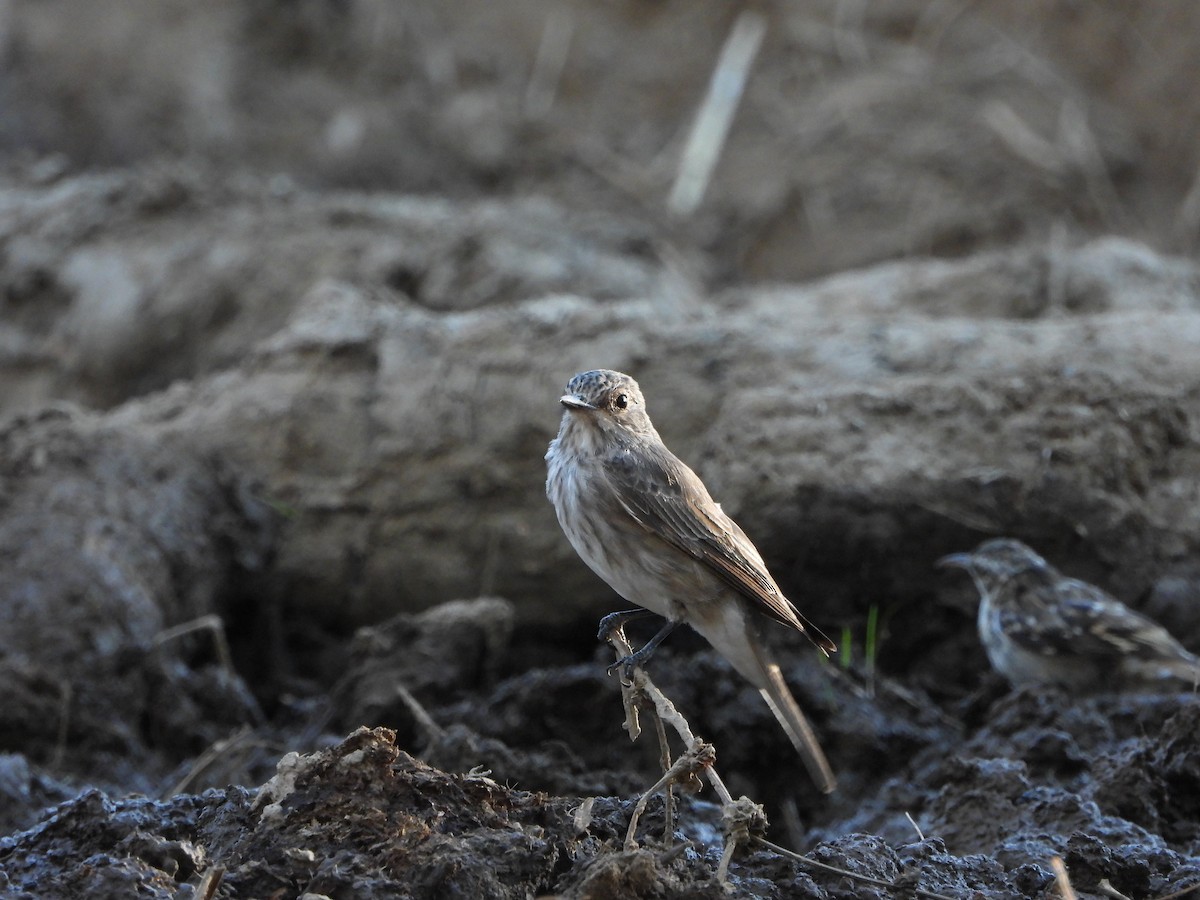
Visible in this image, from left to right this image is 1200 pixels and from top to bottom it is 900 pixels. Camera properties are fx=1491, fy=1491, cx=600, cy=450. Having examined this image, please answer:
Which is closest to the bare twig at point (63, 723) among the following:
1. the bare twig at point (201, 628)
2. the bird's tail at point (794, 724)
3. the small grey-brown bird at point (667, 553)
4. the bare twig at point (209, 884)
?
the bare twig at point (201, 628)

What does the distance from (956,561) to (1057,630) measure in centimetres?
56

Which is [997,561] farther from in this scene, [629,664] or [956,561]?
[629,664]

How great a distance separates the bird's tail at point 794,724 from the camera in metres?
4.76

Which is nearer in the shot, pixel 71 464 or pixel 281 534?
pixel 71 464

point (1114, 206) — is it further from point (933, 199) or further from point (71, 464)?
point (71, 464)

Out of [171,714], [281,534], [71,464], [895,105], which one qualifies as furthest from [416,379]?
[895,105]

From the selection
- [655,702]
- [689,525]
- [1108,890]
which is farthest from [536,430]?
[1108,890]

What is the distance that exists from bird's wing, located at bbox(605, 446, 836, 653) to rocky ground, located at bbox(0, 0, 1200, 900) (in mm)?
832

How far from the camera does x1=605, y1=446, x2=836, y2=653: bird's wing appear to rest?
509 cm

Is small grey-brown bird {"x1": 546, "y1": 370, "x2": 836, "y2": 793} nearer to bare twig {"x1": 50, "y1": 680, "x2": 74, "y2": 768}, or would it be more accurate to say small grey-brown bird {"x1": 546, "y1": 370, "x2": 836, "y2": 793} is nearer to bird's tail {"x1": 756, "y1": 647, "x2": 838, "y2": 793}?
bird's tail {"x1": 756, "y1": 647, "x2": 838, "y2": 793}

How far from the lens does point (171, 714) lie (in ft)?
22.0

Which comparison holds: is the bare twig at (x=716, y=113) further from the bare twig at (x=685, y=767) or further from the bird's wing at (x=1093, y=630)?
the bare twig at (x=685, y=767)

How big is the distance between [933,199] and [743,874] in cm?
973

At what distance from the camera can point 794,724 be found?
4996mm
